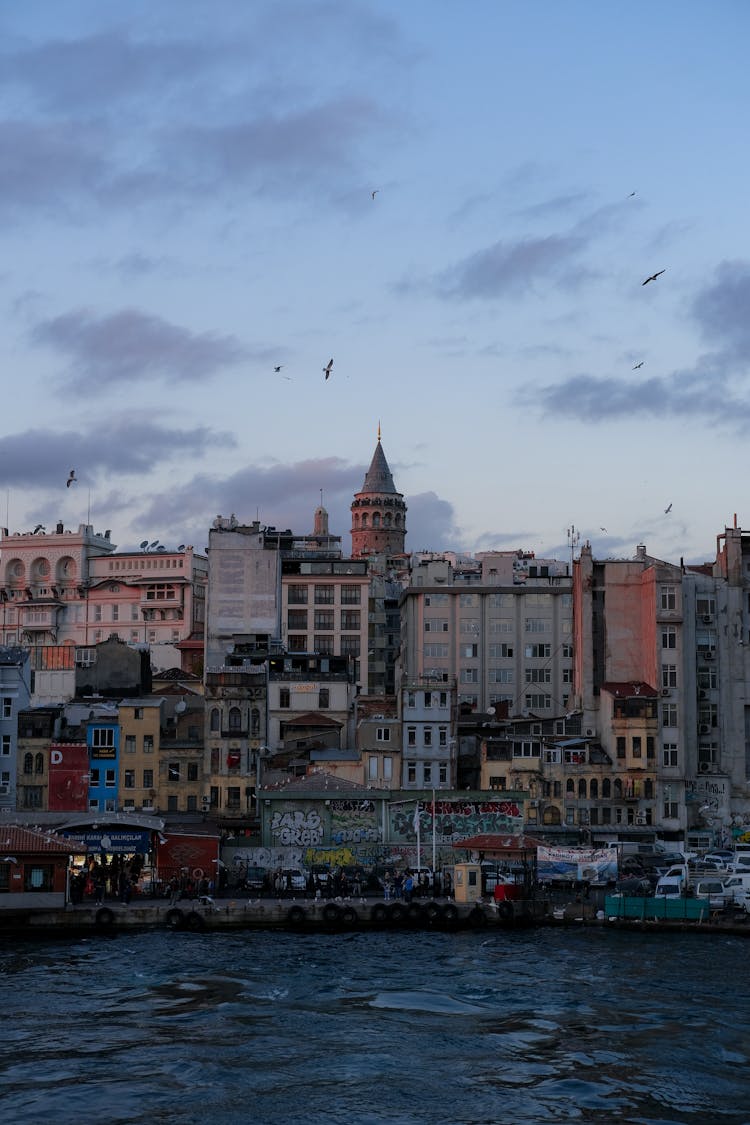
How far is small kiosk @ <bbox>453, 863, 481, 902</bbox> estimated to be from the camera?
244 feet

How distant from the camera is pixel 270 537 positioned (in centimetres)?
14112

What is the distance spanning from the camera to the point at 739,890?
7475cm

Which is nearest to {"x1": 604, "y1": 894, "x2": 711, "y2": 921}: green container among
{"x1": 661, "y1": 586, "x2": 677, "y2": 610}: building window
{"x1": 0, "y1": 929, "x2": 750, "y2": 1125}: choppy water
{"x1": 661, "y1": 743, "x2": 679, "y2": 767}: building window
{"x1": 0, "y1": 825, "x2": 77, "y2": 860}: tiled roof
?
{"x1": 0, "y1": 929, "x2": 750, "y2": 1125}: choppy water

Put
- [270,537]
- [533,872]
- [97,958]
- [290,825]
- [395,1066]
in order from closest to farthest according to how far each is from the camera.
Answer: [395,1066] → [97,958] → [533,872] → [290,825] → [270,537]

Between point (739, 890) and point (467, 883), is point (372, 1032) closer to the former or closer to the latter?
point (467, 883)

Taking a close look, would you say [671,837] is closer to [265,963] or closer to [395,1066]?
[265,963]

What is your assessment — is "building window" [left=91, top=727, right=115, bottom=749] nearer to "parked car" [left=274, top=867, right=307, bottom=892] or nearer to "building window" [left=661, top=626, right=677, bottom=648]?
"parked car" [left=274, top=867, right=307, bottom=892]

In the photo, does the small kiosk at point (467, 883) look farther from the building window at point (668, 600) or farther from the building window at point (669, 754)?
the building window at point (668, 600)

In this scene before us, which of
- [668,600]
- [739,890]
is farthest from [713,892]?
[668,600]

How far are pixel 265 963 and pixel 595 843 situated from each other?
3514cm

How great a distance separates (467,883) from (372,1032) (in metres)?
25.6

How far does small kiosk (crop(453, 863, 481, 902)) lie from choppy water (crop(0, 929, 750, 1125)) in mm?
6563

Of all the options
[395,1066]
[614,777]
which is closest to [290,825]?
[614,777]

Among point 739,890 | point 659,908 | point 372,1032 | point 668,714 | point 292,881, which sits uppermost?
point 668,714
